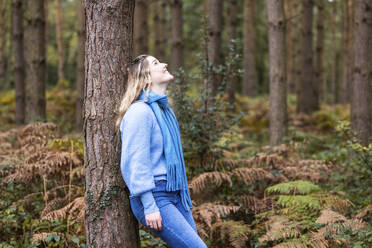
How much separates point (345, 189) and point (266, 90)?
25.4m

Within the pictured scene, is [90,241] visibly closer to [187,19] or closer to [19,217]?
[19,217]

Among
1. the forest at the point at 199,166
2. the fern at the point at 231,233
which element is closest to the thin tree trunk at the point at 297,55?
the forest at the point at 199,166

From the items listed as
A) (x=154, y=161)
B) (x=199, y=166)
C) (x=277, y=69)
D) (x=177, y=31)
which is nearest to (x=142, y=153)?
(x=154, y=161)

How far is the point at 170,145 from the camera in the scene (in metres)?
3.04

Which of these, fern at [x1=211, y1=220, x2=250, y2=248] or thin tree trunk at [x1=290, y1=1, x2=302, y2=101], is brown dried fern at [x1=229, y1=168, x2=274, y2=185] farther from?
thin tree trunk at [x1=290, y1=1, x2=302, y2=101]

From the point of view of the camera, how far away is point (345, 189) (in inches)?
241

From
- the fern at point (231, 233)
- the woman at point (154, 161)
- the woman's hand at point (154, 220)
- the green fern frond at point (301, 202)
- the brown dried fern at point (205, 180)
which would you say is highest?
the woman at point (154, 161)

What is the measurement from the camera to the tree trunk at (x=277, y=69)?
7.25 metres

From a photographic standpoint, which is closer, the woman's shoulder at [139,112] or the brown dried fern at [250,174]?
the woman's shoulder at [139,112]

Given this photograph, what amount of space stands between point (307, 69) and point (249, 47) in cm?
498

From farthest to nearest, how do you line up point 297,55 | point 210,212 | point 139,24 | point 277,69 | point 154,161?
point 297,55, point 139,24, point 277,69, point 210,212, point 154,161

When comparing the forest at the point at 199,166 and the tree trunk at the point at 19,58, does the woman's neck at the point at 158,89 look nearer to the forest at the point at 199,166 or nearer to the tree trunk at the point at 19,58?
the forest at the point at 199,166

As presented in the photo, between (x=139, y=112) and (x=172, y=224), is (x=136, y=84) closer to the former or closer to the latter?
(x=139, y=112)

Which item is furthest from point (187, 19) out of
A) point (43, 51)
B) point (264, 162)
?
point (264, 162)
